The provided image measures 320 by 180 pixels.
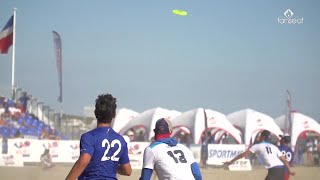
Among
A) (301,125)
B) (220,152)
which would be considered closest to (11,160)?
(220,152)

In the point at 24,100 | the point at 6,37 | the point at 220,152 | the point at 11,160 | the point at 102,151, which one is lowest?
the point at 11,160

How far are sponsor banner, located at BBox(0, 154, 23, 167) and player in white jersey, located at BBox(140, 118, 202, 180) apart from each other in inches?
793

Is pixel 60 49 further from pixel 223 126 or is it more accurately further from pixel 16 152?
pixel 223 126

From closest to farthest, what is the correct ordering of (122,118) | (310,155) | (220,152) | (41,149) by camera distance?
(41,149) → (220,152) → (310,155) → (122,118)

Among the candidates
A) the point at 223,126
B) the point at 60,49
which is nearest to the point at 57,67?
the point at 60,49

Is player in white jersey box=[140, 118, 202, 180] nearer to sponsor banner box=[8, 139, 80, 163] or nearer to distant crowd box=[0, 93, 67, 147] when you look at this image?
sponsor banner box=[8, 139, 80, 163]

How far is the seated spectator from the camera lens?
24.2 m

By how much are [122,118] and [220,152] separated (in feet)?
39.8

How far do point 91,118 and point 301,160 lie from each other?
1427 centimetres

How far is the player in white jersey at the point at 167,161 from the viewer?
18.8 feet

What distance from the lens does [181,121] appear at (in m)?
36.4

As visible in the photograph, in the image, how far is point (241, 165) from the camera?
90.5ft

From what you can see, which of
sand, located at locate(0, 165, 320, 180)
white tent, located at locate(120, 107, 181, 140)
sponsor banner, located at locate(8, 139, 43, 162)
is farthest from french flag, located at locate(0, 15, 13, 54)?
sand, located at locate(0, 165, 320, 180)

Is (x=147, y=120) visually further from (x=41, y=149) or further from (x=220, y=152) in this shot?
(x=41, y=149)
